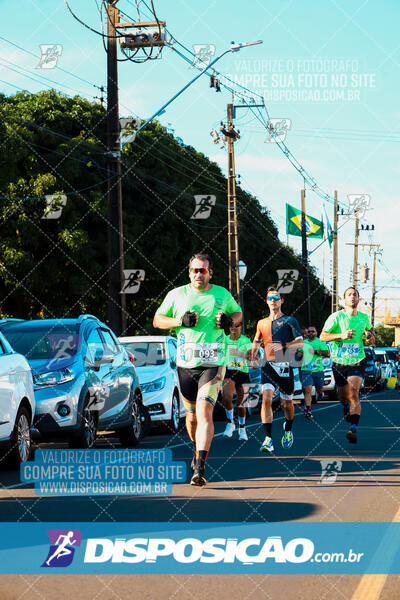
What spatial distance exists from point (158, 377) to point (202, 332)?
7.38 metres

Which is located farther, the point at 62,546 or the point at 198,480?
the point at 198,480

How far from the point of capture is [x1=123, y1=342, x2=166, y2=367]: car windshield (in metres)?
17.8

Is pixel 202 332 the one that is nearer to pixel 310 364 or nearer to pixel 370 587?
pixel 370 587

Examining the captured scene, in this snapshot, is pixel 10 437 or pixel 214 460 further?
pixel 214 460

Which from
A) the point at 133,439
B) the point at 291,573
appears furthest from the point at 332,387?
the point at 291,573

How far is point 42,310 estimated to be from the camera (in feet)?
98.5

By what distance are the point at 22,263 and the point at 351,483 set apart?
19.7m

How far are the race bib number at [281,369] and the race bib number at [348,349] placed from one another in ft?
5.64

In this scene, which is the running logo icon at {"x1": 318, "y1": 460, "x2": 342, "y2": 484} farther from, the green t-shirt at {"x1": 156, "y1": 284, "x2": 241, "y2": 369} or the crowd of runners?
the green t-shirt at {"x1": 156, "y1": 284, "x2": 241, "y2": 369}

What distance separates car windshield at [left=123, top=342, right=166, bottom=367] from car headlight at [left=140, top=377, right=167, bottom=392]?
Result: 64cm

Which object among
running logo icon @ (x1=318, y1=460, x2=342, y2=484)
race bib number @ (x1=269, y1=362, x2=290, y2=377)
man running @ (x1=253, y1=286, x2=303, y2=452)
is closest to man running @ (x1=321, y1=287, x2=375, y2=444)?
man running @ (x1=253, y1=286, x2=303, y2=452)

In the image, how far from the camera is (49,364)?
12.7 m

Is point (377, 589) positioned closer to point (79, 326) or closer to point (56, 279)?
point (79, 326)

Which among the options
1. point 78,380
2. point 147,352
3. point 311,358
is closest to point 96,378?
point 78,380
